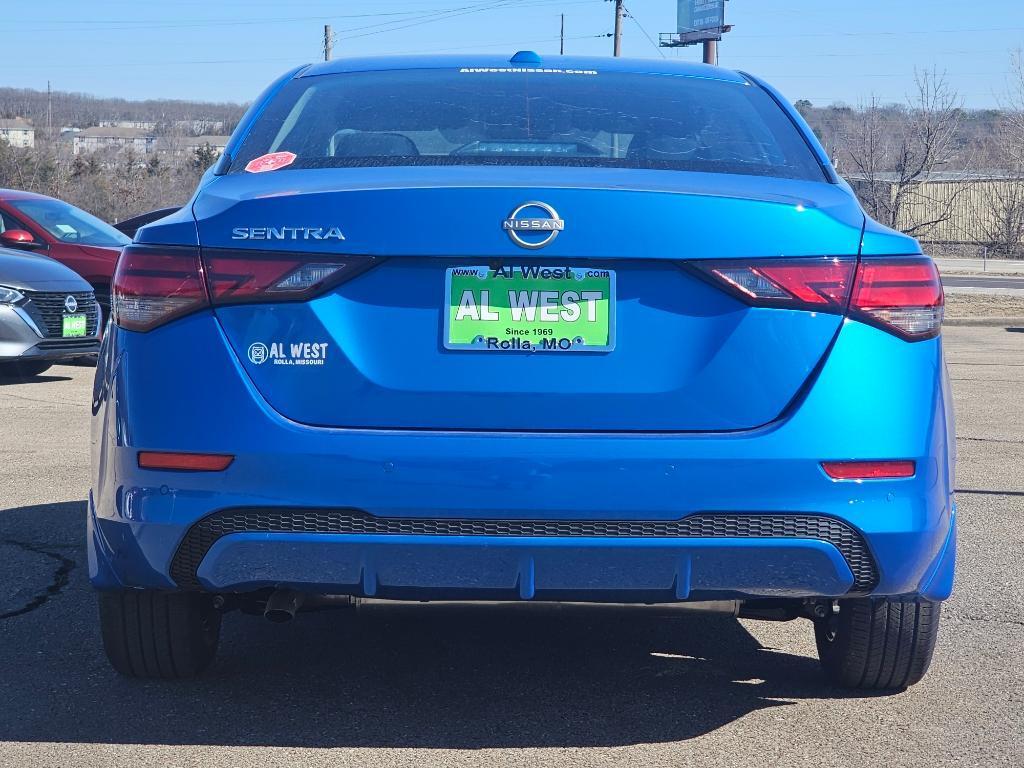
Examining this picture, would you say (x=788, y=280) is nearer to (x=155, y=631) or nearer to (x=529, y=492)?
(x=529, y=492)

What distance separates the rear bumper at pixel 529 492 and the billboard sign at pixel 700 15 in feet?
195

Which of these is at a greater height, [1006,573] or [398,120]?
[398,120]

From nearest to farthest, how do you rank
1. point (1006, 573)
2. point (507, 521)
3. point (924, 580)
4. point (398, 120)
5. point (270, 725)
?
point (507, 521)
point (924, 580)
point (270, 725)
point (398, 120)
point (1006, 573)

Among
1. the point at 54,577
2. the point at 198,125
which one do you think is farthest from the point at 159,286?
the point at 198,125

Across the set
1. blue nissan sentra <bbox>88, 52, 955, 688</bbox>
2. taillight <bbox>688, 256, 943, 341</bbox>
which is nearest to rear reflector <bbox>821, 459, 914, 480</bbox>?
blue nissan sentra <bbox>88, 52, 955, 688</bbox>

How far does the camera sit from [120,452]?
2.96 m

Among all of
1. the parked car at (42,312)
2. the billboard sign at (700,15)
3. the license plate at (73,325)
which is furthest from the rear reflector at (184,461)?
the billboard sign at (700,15)

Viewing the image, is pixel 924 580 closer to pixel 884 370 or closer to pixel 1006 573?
pixel 884 370

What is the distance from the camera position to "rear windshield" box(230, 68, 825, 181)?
327cm

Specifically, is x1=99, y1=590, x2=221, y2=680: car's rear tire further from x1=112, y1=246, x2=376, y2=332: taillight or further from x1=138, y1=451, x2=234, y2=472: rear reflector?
x1=112, y1=246, x2=376, y2=332: taillight

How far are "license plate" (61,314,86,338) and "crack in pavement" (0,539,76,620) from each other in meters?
5.83

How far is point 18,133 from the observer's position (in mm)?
61938

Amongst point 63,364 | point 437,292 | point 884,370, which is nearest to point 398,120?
point 437,292

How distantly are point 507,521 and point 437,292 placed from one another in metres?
0.50
